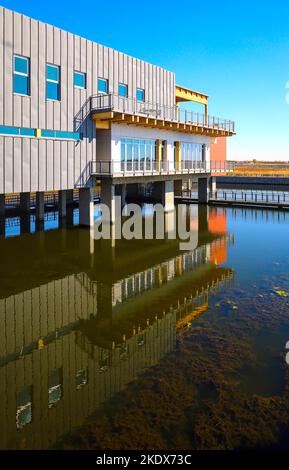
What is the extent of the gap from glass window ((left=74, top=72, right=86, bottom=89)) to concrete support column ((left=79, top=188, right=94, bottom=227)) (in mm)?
5861

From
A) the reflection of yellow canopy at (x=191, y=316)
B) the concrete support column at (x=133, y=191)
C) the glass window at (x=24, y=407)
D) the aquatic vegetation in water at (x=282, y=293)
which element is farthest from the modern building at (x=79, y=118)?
the glass window at (x=24, y=407)

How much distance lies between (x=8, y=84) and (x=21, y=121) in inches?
68.8

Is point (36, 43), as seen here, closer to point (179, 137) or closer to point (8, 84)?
point (8, 84)

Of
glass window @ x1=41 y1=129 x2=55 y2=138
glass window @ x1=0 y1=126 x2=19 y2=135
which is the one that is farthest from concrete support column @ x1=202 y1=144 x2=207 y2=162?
glass window @ x1=0 y1=126 x2=19 y2=135

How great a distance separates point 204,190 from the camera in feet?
134

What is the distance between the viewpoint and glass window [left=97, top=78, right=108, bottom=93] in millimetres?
26394

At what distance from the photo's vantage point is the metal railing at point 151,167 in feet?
88.4

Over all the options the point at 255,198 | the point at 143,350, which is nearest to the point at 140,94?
the point at 255,198

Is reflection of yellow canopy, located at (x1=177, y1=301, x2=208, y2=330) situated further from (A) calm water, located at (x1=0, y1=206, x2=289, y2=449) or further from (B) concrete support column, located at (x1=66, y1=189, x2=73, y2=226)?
(B) concrete support column, located at (x1=66, y1=189, x2=73, y2=226)

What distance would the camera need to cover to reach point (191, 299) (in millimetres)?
14023

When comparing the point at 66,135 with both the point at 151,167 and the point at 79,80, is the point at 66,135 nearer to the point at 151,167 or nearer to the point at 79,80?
the point at 79,80

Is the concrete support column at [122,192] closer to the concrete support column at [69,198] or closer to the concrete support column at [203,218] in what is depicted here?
the concrete support column at [69,198]
